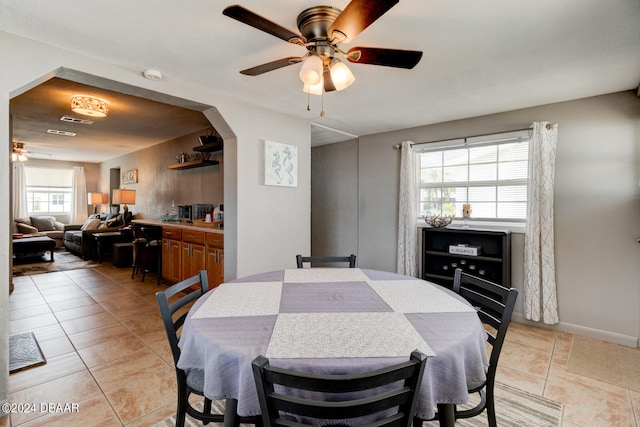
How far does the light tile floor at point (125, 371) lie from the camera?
179cm

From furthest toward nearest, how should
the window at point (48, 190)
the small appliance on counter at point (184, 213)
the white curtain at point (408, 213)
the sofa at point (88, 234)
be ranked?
1. the window at point (48, 190)
2. the sofa at point (88, 234)
3. the small appliance on counter at point (184, 213)
4. the white curtain at point (408, 213)

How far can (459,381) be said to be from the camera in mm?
974

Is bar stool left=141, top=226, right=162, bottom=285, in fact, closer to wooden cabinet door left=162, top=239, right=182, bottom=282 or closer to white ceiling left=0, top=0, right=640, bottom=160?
wooden cabinet door left=162, top=239, right=182, bottom=282

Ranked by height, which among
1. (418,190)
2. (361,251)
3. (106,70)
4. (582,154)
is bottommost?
(361,251)

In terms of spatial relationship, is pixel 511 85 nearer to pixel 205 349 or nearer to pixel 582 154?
pixel 582 154

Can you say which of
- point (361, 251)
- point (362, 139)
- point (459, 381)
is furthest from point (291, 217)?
point (459, 381)

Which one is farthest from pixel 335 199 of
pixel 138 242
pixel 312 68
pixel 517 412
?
pixel 517 412

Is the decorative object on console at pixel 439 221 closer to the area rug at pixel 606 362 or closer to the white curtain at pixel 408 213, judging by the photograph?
the white curtain at pixel 408 213

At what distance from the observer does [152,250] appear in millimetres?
4742

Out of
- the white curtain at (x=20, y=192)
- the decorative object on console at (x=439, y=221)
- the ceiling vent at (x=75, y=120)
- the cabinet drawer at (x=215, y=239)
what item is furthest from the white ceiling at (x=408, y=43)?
the white curtain at (x=20, y=192)

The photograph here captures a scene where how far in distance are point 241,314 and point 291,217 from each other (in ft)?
7.72

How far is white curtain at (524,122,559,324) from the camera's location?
9.88ft

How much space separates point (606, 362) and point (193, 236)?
4435 millimetres

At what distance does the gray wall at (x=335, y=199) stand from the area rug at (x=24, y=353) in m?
3.82
